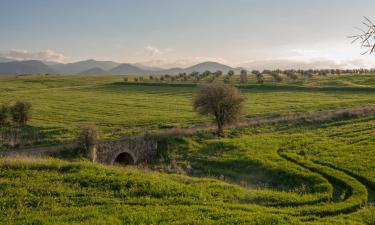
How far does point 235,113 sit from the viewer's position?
62.1 metres

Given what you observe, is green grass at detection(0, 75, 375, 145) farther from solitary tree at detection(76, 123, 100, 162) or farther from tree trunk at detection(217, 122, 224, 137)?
solitary tree at detection(76, 123, 100, 162)

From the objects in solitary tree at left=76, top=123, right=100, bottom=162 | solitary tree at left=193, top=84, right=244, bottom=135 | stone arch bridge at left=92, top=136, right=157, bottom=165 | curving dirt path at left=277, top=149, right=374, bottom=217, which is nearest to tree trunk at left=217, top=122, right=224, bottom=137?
solitary tree at left=193, top=84, right=244, bottom=135

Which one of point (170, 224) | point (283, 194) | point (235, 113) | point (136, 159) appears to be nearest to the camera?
point (170, 224)

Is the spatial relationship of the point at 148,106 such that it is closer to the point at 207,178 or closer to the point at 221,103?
the point at 221,103

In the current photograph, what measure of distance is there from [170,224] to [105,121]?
57.1 m

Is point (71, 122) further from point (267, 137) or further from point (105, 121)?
point (267, 137)

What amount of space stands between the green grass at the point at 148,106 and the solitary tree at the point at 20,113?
1.79 metres

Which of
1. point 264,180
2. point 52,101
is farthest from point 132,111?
point 264,180

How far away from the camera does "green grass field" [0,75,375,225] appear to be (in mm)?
20531

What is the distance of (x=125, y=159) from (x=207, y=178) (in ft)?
74.6

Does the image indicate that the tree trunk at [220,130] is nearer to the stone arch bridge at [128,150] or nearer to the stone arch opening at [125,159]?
the stone arch bridge at [128,150]

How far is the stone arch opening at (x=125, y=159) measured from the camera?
167 ft

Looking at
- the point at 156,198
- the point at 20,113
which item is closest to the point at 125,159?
the point at 20,113

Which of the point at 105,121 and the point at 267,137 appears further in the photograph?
the point at 105,121
